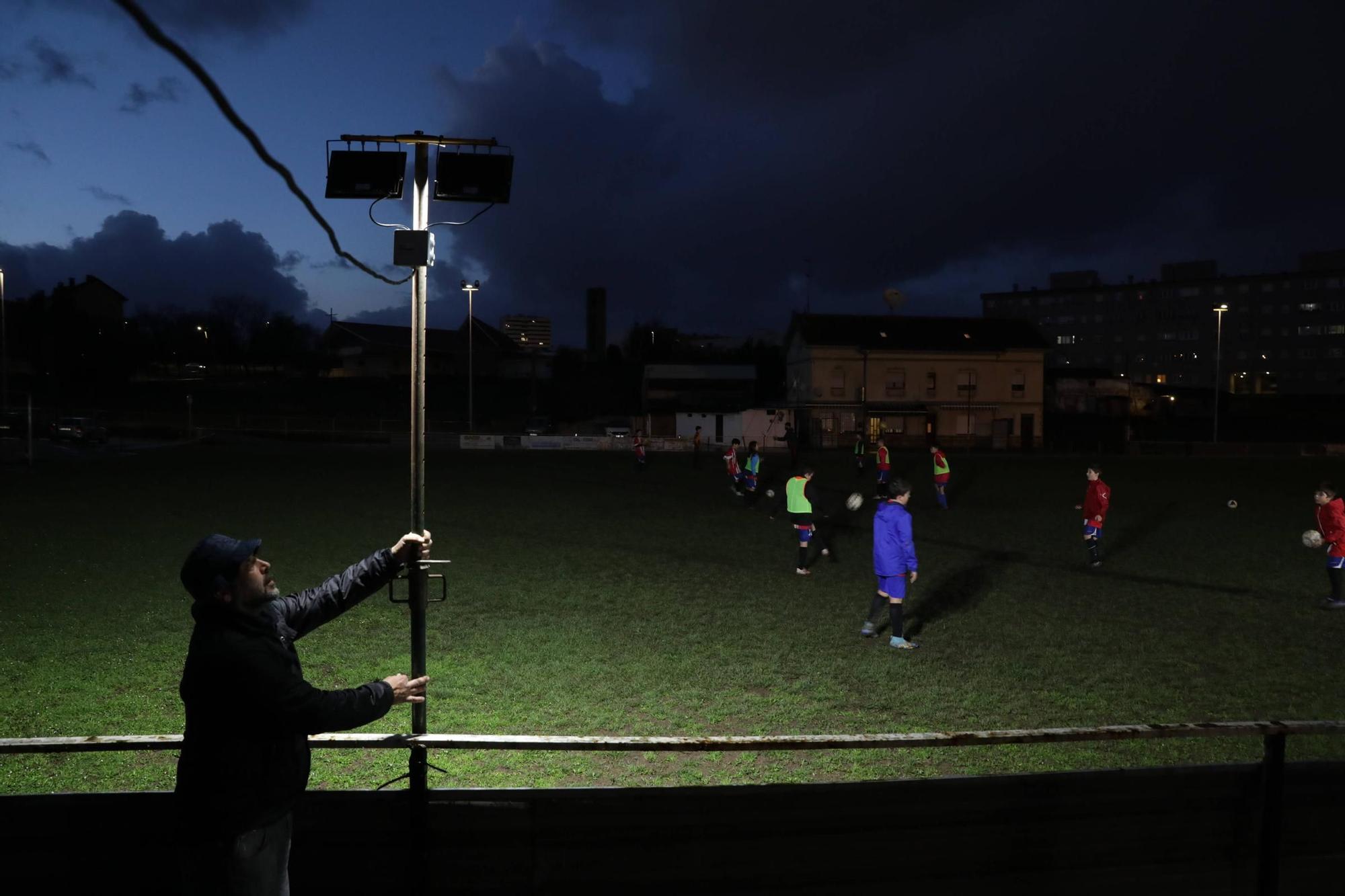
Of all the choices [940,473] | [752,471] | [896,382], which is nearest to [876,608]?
[752,471]

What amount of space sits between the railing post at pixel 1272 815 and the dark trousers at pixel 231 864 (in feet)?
11.2

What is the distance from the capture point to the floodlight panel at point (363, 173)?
477 cm

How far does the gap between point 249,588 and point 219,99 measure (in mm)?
1979

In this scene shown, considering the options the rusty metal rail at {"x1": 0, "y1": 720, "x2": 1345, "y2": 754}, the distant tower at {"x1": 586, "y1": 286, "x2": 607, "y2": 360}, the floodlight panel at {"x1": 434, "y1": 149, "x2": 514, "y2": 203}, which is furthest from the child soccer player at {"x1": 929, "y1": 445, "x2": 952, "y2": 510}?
the distant tower at {"x1": 586, "y1": 286, "x2": 607, "y2": 360}

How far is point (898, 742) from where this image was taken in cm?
296

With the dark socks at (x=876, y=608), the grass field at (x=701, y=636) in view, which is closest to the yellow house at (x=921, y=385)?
the grass field at (x=701, y=636)

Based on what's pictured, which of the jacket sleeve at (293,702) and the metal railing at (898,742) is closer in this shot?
the jacket sleeve at (293,702)

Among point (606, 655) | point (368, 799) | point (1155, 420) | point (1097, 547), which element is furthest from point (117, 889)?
point (1155, 420)

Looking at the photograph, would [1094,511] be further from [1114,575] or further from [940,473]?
[940,473]

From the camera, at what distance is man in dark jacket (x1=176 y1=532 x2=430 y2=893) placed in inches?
100

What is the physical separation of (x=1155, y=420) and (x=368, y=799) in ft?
237

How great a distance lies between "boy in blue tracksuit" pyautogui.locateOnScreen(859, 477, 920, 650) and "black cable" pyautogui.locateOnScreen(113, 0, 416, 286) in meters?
5.39

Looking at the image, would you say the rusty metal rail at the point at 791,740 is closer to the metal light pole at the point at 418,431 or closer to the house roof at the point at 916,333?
the metal light pole at the point at 418,431

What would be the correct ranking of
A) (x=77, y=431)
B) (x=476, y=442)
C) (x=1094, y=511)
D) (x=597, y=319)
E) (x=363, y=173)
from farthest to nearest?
1. (x=597, y=319)
2. (x=476, y=442)
3. (x=77, y=431)
4. (x=1094, y=511)
5. (x=363, y=173)
